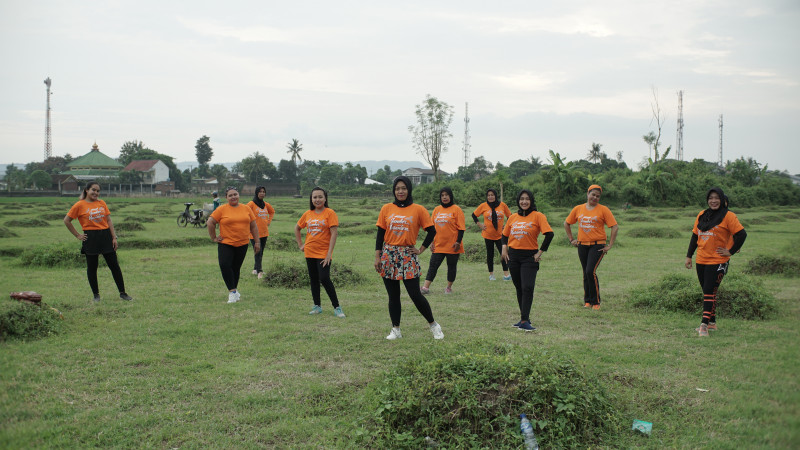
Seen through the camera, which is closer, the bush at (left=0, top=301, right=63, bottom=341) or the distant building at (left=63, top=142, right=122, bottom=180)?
the bush at (left=0, top=301, right=63, bottom=341)

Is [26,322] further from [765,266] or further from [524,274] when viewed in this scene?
[765,266]

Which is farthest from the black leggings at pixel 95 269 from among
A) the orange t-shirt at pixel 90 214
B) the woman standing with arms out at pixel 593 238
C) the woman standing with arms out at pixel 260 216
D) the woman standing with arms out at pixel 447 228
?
the woman standing with arms out at pixel 593 238

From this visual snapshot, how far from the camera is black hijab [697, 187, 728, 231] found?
21.9ft

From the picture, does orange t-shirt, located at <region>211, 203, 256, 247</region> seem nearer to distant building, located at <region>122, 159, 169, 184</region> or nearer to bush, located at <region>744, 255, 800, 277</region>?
bush, located at <region>744, 255, 800, 277</region>

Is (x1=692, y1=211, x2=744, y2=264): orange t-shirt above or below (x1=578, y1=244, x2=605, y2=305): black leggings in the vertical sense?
above

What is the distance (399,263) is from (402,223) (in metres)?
0.46

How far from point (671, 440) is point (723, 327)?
12.5 feet

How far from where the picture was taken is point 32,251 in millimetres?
12375

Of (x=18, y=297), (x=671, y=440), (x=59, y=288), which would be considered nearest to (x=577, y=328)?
(x=671, y=440)

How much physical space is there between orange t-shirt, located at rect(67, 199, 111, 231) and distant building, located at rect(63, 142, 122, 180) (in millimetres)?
78768

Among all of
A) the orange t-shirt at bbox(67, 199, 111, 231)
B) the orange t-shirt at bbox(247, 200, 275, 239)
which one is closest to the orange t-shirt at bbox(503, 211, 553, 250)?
the orange t-shirt at bbox(247, 200, 275, 239)

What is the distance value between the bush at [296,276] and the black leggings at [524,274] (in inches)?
150

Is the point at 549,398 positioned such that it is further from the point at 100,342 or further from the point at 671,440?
the point at 100,342

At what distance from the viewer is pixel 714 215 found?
6.76 m
